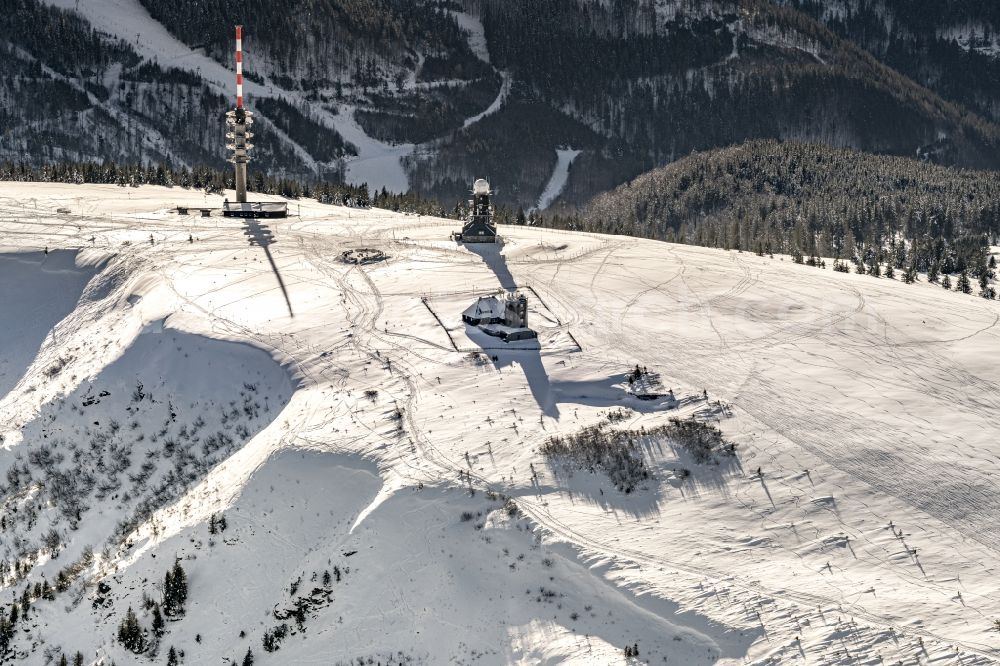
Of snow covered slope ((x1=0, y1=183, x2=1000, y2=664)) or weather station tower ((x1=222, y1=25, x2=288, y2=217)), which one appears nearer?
snow covered slope ((x1=0, y1=183, x2=1000, y2=664))

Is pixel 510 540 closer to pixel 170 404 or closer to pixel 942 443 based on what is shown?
pixel 942 443

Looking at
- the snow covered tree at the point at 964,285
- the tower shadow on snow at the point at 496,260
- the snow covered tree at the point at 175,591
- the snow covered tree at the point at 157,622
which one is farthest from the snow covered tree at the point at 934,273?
the snow covered tree at the point at 157,622

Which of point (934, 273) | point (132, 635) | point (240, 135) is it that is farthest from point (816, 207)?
point (132, 635)

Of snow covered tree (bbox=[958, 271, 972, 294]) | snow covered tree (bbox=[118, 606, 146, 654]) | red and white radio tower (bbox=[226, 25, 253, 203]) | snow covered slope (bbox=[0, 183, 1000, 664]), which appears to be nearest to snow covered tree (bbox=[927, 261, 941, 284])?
snow covered tree (bbox=[958, 271, 972, 294])

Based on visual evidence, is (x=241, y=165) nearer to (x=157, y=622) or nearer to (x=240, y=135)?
(x=240, y=135)

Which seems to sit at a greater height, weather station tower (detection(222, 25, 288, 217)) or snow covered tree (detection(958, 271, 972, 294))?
→ weather station tower (detection(222, 25, 288, 217))

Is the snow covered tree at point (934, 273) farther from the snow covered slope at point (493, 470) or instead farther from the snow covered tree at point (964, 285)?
the snow covered slope at point (493, 470)

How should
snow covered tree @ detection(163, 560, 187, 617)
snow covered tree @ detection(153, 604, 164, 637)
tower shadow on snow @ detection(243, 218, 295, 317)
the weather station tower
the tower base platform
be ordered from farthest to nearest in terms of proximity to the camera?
the weather station tower
the tower base platform
tower shadow on snow @ detection(243, 218, 295, 317)
snow covered tree @ detection(163, 560, 187, 617)
snow covered tree @ detection(153, 604, 164, 637)

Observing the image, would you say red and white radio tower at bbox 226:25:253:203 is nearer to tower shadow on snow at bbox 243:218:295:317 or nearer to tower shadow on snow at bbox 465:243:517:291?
tower shadow on snow at bbox 243:218:295:317
